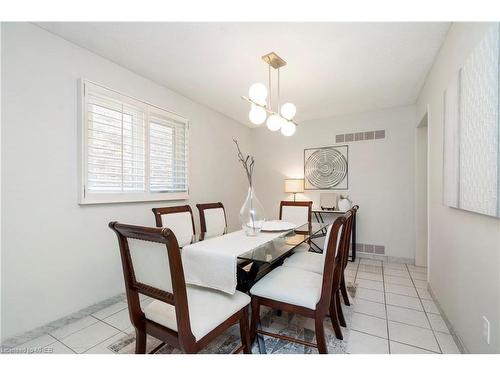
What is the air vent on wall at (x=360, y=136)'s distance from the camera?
374 cm

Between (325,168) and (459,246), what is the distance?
8.45 feet

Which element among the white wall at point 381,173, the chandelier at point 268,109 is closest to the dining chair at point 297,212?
the chandelier at point 268,109

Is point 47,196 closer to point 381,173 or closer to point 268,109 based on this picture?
point 268,109

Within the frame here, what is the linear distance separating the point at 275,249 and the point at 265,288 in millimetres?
301

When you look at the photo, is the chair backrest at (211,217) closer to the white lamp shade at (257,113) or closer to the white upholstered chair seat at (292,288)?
the white upholstered chair seat at (292,288)

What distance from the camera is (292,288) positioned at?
5.07 ft

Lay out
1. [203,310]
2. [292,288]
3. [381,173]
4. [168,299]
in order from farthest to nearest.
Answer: [381,173] → [292,288] → [203,310] → [168,299]

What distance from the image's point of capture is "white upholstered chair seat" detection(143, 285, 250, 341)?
3.86ft

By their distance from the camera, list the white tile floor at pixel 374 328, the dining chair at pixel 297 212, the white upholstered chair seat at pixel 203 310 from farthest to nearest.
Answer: the dining chair at pixel 297 212 → the white tile floor at pixel 374 328 → the white upholstered chair seat at pixel 203 310

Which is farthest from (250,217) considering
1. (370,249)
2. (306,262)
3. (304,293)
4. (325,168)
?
(370,249)

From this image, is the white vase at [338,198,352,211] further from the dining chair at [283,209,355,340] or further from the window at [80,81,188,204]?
the window at [80,81,188,204]

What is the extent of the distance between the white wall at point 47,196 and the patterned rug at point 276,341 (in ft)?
2.45

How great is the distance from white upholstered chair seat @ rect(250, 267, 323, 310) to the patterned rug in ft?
1.31

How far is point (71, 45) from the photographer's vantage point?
6.64 feet
